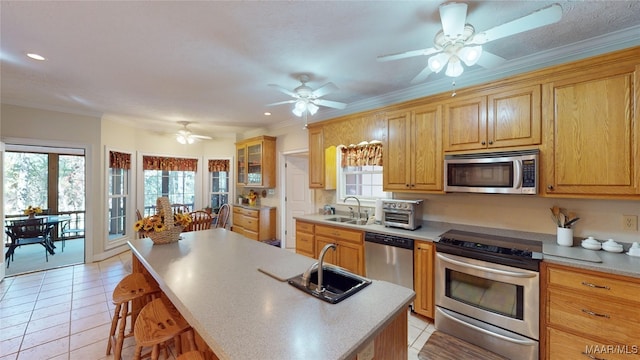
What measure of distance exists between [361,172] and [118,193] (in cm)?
500

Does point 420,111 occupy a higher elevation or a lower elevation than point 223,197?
higher

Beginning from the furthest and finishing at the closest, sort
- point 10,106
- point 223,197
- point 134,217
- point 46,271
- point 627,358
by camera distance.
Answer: point 223,197
point 134,217
point 46,271
point 10,106
point 627,358

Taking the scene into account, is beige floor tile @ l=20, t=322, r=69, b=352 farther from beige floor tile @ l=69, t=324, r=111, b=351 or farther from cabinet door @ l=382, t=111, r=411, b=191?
cabinet door @ l=382, t=111, r=411, b=191

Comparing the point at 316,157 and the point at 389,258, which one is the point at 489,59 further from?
the point at 316,157

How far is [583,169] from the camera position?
2.01 m

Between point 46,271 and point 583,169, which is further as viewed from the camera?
point 46,271

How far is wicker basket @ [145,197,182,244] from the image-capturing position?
232cm

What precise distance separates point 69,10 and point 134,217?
15.6 ft

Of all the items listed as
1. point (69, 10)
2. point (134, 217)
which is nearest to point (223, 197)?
point (134, 217)

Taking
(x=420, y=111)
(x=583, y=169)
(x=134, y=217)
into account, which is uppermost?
(x=420, y=111)

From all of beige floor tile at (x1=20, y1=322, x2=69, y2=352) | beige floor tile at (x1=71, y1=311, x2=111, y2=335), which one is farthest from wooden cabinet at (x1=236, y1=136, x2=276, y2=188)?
beige floor tile at (x1=20, y1=322, x2=69, y2=352)

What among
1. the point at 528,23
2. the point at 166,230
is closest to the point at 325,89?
the point at 528,23

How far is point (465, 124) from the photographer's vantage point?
256 centimetres

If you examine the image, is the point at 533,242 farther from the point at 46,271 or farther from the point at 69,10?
the point at 46,271
